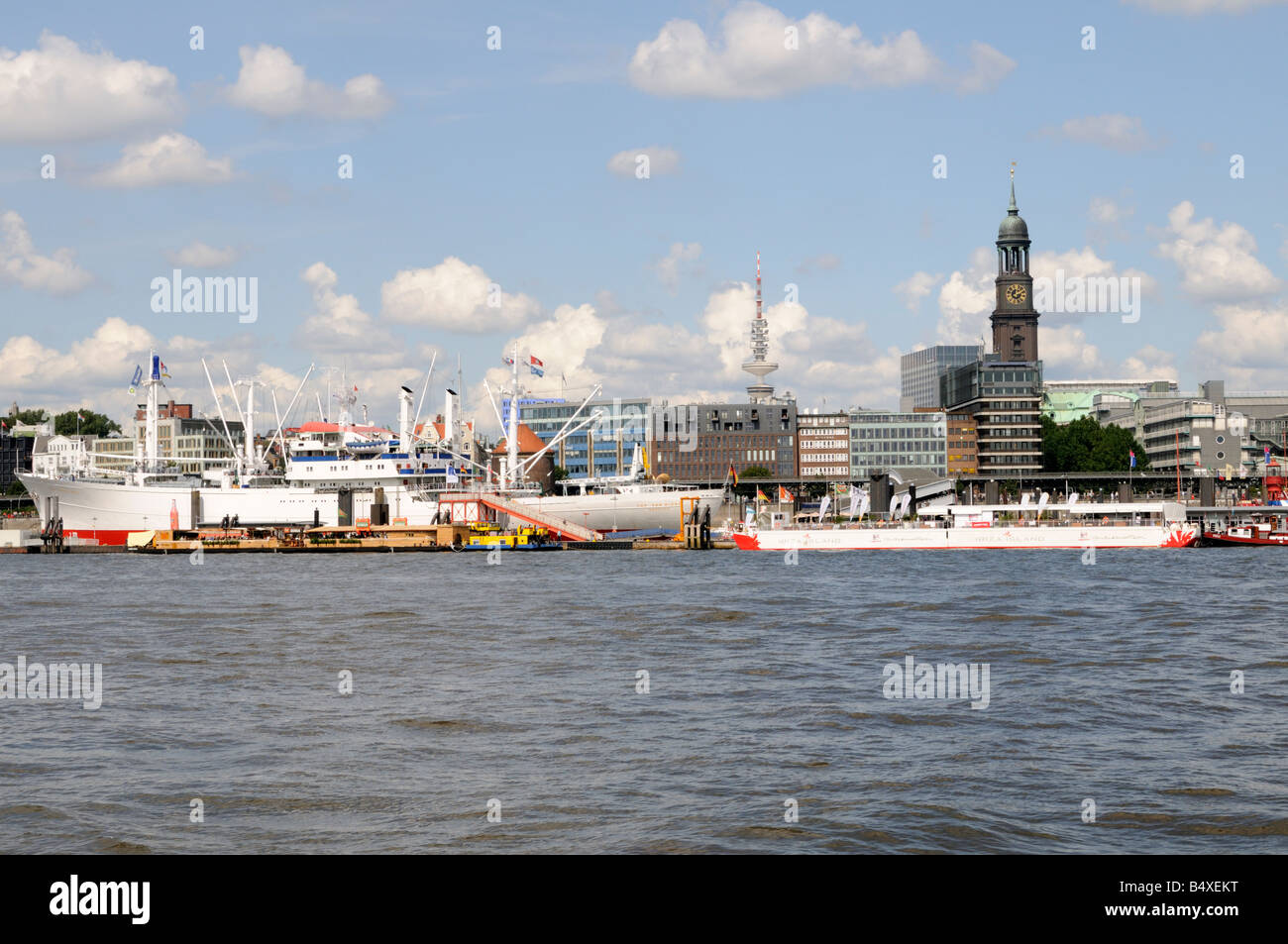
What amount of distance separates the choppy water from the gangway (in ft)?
224

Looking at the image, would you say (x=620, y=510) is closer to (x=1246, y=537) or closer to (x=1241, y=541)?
(x=1241, y=541)

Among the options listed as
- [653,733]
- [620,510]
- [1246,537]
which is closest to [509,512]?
[620,510]

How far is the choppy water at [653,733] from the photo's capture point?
45.5 feet

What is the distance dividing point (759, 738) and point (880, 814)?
4.60 meters

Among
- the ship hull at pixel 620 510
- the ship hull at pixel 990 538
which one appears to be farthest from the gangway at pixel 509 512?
the ship hull at pixel 990 538

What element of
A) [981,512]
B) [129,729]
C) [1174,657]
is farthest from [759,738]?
[981,512]

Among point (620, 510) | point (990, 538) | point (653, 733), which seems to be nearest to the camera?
point (653, 733)

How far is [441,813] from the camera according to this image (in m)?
14.5

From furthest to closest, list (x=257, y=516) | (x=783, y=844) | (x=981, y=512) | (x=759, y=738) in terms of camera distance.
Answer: (x=257, y=516) < (x=981, y=512) < (x=759, y=738) < (x=783, y=844)

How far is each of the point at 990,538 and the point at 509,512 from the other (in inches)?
1646

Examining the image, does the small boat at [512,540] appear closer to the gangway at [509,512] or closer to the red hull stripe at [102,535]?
the gangway at [509,512]

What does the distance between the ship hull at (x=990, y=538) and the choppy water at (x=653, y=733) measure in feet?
173

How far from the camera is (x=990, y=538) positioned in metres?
96.1
